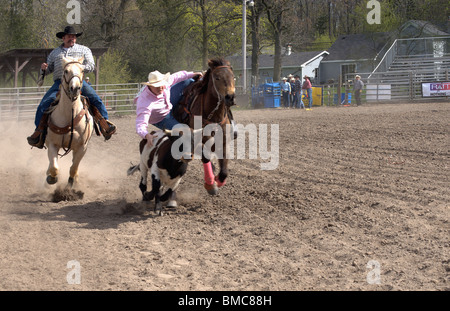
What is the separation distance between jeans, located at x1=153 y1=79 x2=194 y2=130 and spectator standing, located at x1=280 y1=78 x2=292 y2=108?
→ 20.3 m

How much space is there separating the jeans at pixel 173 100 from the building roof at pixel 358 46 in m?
41.6

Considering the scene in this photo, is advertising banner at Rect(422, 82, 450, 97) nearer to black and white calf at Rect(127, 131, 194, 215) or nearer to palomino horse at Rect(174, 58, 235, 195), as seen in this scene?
palomino horse at Rect(174, 58, 235, 195)

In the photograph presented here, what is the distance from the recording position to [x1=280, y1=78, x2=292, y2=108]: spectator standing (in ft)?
91.2

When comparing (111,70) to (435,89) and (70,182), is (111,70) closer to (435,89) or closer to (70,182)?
(435,89)

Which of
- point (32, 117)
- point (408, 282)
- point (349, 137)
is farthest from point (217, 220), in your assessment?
point (32, 117)

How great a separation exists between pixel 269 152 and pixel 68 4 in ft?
74.9

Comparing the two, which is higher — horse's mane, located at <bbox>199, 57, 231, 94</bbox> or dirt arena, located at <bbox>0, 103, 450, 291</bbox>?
horse's mane, located at <bbox>199, 57, 231, 94</bbox>

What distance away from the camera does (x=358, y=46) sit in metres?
52.2

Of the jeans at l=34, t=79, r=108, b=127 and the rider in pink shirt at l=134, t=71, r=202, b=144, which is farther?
the jeans at l=34, t=79, r=108, b=127

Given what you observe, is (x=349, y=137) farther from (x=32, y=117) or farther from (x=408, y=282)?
(x=32, y=117)

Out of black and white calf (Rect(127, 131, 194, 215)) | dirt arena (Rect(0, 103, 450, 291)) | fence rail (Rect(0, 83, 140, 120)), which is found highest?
fence rail (Rect(0, 83, 140, 120))

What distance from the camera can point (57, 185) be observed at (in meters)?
8.85

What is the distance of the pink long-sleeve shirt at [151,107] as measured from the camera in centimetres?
693

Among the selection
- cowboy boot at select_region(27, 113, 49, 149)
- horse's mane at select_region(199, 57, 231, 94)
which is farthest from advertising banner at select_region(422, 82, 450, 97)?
cowboy boot at select_region(27, 113, 49, 149)
